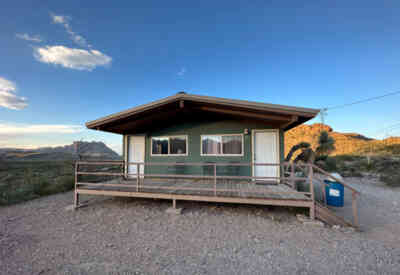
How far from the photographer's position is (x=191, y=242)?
3.15m

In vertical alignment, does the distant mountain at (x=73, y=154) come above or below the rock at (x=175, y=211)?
above

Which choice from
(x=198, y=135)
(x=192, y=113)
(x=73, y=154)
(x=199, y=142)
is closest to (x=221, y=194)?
(x=199, y=142)

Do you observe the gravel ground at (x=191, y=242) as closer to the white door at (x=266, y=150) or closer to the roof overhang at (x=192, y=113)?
the white door at (x=266, y=150)

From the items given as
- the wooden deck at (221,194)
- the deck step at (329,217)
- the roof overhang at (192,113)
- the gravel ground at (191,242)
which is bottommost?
the gravel ground at (191,242)

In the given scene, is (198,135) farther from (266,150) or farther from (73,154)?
(73,154)

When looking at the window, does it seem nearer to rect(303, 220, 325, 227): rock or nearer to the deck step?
rect(303, 220, 325, 227): rock

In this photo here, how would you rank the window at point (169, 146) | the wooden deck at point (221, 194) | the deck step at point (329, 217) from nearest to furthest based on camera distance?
the deck step at point (329, 217)
the wooden deck at point (221, 194)
the window at point (169, 146)

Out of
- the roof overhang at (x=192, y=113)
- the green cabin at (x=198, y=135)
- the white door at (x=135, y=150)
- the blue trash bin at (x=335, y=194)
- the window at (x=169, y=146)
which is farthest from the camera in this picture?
the white door at (x=135, y=150)

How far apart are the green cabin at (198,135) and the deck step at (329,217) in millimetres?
2277

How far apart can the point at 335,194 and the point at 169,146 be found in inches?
242

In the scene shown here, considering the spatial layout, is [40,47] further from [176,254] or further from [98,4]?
[176,254]

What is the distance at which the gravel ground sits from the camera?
2424 mm

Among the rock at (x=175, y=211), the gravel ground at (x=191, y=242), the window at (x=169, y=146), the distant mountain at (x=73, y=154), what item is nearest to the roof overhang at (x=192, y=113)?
the window at (x=169, y=146)

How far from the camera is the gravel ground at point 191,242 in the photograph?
2.42 meters
